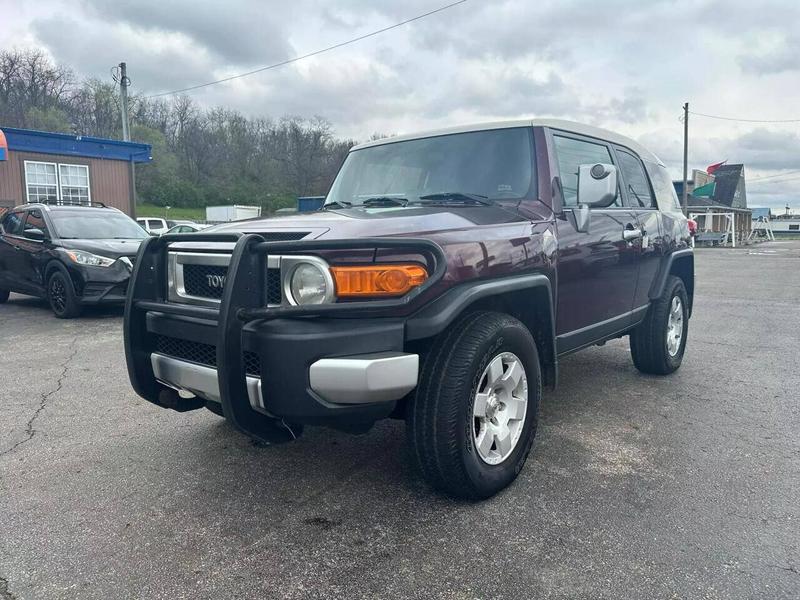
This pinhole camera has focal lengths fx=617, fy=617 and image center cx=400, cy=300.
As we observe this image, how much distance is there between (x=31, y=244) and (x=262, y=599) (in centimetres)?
843

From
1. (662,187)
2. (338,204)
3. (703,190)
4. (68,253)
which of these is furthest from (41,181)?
(703,190)

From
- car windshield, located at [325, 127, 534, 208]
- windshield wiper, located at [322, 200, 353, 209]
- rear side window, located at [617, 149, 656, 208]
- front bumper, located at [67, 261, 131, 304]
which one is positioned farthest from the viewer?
front bumper, located at [67, 261, 131, 304]

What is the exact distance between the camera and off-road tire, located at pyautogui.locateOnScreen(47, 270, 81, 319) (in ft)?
27.1

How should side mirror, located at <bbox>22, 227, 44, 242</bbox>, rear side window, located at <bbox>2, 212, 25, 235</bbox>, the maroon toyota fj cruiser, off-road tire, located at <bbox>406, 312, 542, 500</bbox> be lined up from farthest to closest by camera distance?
rear side window, located at <bbox>2, 212, 25, 235</bbox>, side mirror, located at <bbox>22, 227, 44, 242</bbox>, off-road tire, located at <bbox>406, 312, 542, 500</bbox>, the maroon toyota fj cruiser

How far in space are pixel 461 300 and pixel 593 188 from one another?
1.39m

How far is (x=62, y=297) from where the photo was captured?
849cm

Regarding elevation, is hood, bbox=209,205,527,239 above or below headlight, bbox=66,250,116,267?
above

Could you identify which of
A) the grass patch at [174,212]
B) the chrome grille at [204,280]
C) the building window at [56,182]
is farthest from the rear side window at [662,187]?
the grass patch at [174,212]

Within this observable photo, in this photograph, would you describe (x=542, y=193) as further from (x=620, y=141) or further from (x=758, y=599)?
(x=758, y=599)

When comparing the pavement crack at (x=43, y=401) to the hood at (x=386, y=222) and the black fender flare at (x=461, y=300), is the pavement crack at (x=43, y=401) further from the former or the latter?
the black fender flare at (x=461, y=300)

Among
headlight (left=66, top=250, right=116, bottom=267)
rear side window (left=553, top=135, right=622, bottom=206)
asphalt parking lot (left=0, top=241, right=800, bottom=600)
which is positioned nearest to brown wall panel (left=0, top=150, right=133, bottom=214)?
headlight (left=66, top=250, right=116, bottom=267)

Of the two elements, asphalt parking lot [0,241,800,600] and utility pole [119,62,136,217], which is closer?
asphalt parking lot [0,241,800,600]

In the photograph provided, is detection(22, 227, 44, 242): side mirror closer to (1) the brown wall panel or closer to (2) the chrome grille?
(2) the chrome grille

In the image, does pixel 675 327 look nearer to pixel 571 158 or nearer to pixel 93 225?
pixel 571 158
